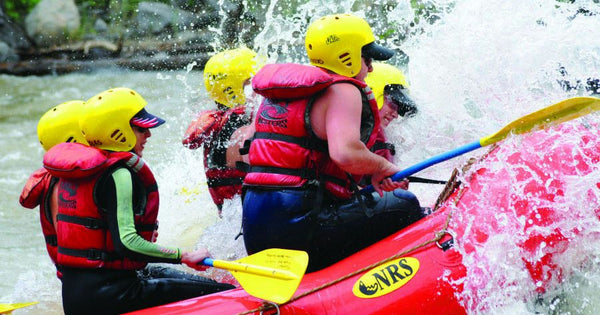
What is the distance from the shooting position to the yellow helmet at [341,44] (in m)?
3.58

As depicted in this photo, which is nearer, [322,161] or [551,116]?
[551,116]

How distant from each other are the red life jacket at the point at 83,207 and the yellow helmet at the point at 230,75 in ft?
5.05

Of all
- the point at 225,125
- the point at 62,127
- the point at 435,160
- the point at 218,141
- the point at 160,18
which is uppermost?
the point at 435,160

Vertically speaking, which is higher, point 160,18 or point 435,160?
point 435,160

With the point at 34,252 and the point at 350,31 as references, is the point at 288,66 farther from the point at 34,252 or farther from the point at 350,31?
the point at 34,252

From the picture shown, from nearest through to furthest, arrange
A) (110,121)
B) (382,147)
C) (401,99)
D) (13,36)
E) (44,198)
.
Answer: (110,121) < (44,198) < (382,147) < (401,99) < (13,36)

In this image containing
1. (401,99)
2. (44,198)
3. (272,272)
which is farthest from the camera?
(401,99)

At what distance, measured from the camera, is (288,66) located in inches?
137

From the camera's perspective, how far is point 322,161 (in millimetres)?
3461

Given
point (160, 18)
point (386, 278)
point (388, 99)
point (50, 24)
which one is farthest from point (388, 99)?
point (50, 24)

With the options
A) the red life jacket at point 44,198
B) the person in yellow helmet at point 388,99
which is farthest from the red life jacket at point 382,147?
the red life jacket at point 44,198

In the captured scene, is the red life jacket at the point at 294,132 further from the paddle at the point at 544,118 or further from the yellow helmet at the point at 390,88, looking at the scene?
the yellow helmet at the point at 390,88

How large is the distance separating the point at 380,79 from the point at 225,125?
0.99 meters

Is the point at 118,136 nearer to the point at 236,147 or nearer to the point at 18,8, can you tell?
the point at 236,147
